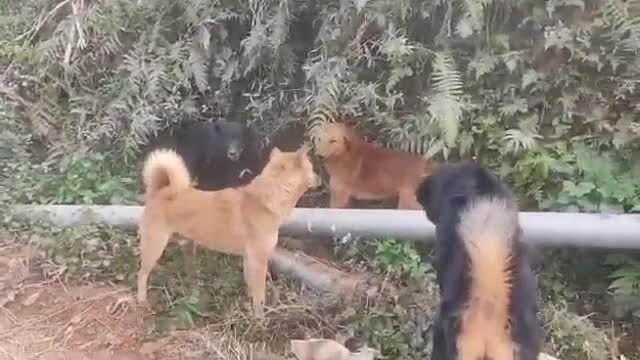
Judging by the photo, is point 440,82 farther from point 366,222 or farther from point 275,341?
point 275,341

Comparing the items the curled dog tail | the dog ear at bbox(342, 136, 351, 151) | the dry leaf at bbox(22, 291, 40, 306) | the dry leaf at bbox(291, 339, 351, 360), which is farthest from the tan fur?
the dry leaf at bbox(22, 291, 40, 306)

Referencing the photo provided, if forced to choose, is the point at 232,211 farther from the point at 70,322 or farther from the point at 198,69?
the point at 198,69

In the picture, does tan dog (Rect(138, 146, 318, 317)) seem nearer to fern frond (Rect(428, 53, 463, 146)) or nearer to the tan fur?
fern frond (Rect(428, 53, 463, 146))

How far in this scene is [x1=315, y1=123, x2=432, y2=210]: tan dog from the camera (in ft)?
→ 14.1

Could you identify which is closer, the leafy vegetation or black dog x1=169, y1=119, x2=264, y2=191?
the leafy vegetation

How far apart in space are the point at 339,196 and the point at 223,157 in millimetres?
649

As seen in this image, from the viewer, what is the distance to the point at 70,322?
398 cm

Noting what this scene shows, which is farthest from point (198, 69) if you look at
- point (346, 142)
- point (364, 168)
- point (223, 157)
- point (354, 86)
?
point (364, 168)

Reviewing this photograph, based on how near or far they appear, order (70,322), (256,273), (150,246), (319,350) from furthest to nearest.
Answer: (70,322) → (150,246) → (256,273) → (319,350)

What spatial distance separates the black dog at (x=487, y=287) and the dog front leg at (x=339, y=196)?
4.85 ft

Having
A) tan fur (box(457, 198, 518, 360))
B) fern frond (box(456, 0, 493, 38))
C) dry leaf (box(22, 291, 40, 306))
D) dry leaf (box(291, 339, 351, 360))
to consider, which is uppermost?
fern frond (box(456, 0, 493, 38))

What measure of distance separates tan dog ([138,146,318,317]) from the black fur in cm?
75

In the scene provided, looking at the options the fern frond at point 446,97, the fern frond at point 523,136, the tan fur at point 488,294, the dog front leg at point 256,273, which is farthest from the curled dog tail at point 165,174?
the fern frond at point 523,136

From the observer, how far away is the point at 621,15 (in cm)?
440
